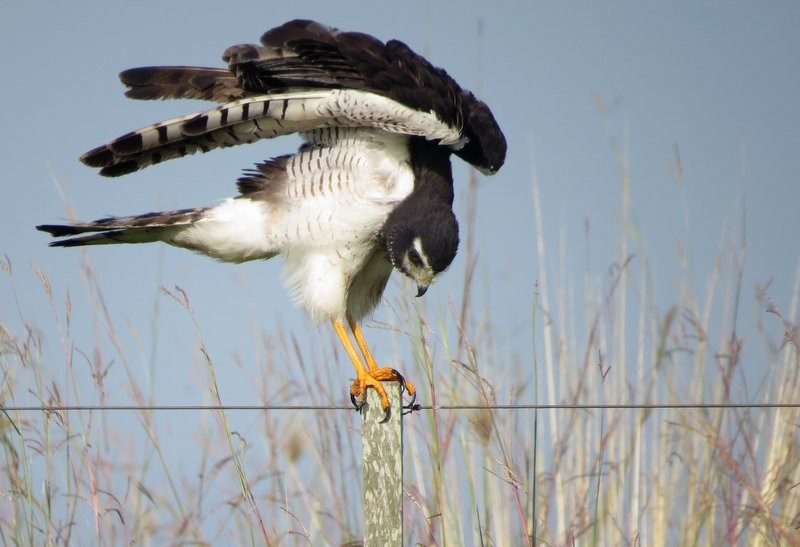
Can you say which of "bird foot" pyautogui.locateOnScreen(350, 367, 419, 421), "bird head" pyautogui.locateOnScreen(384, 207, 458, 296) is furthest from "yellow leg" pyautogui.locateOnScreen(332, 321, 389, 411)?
"bird head" pyautogui.locateOnScreen(384, 207, 458, 296)

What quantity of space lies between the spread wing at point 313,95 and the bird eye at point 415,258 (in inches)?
13.8

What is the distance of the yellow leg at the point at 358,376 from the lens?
2.64 m

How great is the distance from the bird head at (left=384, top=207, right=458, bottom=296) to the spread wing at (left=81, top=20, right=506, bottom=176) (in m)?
0.25

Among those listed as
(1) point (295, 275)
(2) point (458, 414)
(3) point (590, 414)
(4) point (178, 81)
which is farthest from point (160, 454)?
(3) point (590, 414)

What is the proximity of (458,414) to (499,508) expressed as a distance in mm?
468

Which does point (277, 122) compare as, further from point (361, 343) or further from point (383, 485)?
point (383, 485)

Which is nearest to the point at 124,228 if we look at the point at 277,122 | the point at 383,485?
the point at 277,122

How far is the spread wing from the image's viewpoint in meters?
2.80

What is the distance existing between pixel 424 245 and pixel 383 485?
3.19 ft

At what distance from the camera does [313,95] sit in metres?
2.81

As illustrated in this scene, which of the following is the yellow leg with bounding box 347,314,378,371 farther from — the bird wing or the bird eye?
the bird wing

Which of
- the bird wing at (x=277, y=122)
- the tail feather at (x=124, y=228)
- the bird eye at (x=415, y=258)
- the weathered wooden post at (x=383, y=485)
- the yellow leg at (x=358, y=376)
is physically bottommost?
the weathered wooden post at (x=383, y=485)

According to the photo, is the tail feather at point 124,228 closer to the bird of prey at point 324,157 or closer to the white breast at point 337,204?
the bird of prey at point 324,157

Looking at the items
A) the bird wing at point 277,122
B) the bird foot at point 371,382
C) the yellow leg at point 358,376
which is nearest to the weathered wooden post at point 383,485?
the yellow leg at point 358,376
